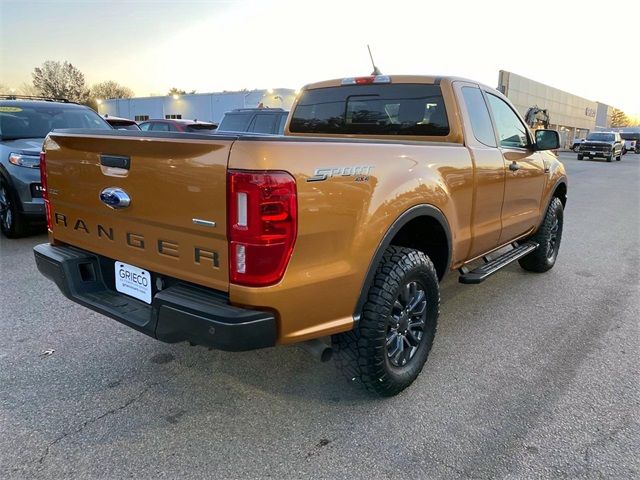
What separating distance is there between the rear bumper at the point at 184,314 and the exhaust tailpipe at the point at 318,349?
1.08 feet

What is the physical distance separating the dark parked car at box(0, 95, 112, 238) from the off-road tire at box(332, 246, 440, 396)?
479 centimetres

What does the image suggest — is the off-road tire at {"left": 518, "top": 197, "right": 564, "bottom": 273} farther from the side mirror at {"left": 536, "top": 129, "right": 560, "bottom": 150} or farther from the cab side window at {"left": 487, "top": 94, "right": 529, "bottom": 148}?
the cab side window at {"left": 487, "top": 94, "right": 529, "bottom": 148}

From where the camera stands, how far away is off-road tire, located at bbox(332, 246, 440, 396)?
2.58 m

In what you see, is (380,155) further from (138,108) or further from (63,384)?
(138,108)

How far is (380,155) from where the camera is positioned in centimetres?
256

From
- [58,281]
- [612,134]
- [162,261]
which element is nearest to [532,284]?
[162,261]

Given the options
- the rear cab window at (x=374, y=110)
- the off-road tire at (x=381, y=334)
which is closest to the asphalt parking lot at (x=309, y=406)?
the off-road tire at (x=381, y=334)

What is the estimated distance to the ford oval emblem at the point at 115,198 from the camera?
242 centimetres

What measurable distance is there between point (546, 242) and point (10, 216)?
21.0ft

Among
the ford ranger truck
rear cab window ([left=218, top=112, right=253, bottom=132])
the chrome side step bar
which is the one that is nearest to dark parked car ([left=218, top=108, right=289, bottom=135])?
rear cab window ([left=218, top=112, right=253, bottom=132])

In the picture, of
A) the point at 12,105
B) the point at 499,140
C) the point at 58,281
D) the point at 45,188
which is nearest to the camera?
the point at 58,281

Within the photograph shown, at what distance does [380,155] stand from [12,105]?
6.32 m

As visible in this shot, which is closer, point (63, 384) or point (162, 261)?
point (162, 261)

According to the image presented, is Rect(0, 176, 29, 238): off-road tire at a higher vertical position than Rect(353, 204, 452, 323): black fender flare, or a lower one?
lower
